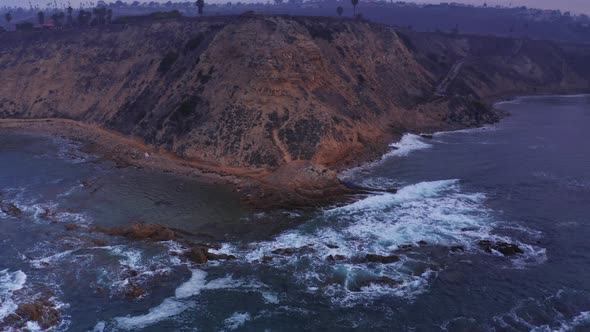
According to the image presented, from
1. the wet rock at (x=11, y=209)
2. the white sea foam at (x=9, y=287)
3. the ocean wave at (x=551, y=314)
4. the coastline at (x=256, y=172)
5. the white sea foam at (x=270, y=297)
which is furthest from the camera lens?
the coastline at (x=256, y=172)

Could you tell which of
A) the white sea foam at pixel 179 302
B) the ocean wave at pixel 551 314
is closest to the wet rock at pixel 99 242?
the white sea foam at pixel 179 302

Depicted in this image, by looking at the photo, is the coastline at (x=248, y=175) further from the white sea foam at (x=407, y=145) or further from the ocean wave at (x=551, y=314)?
the ocean wave at (x=551, y=314)

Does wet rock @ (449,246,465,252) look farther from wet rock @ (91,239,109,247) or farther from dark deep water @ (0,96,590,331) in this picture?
wet rock @ (91,239,109,247)

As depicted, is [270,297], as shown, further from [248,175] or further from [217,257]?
[248,175]

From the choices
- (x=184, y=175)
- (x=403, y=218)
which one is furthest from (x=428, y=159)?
(x=184, y=175)

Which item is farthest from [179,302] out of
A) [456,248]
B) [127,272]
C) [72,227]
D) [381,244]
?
[456,248]
